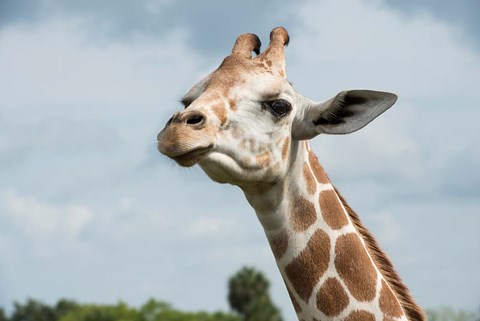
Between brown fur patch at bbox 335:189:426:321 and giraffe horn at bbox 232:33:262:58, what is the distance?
1686 millimetres

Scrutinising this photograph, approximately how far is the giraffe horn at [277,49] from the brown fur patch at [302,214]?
4.23 ft

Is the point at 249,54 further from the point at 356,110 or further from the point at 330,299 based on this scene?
the point at 330,299

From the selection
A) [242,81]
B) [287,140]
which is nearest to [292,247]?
[287,140]

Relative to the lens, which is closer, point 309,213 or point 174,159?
point 174,159

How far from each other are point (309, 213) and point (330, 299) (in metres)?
0.82

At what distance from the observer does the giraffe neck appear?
956 cm

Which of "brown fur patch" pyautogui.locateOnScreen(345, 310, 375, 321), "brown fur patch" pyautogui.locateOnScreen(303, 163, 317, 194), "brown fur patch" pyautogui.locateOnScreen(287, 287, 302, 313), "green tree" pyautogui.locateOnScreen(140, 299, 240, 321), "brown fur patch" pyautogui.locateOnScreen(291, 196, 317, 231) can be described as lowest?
"brown fur patch" pyautogui.locateOnScreen(345, 310, 375, 321)

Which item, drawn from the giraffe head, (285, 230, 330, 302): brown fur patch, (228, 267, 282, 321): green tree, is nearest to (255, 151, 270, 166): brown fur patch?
the giraffe head

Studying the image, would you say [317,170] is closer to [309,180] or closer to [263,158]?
[309,180]

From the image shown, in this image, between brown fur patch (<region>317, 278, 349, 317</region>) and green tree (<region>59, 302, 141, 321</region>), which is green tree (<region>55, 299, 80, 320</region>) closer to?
green tree (<region>59, 302, 141, 321</region>)

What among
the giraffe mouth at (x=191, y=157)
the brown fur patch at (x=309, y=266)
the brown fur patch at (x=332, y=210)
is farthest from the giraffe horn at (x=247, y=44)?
the brown fur patch at (x=309, y=266)

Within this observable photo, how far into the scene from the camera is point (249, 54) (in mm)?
10617

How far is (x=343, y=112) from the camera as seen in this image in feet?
32.3

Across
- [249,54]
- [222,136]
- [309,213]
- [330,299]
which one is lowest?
[330,299]
